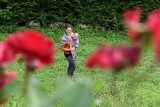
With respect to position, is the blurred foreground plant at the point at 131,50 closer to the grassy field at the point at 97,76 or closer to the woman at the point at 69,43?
the grassy field at the point at 97,76

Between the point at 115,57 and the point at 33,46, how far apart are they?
0.11m

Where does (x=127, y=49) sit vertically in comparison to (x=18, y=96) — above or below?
above

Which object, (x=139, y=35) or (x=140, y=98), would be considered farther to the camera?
(x=140, y=98)

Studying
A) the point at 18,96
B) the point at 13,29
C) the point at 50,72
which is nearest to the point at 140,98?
the point at 18,96

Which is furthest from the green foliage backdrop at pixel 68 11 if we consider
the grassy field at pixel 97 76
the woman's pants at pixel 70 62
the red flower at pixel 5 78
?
the red flower at pixel 5 78

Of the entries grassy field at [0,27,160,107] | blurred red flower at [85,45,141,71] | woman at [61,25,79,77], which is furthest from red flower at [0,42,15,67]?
woman at [61,25,79,77]

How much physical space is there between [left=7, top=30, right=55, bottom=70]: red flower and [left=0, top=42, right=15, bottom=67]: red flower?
19 millimetres

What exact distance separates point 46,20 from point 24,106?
828cm

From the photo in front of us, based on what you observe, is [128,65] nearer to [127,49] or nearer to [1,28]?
[127,49]

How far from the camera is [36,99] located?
756 mm

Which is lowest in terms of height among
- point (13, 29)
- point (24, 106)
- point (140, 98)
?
point (13, 29)

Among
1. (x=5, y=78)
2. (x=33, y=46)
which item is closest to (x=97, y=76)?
(x=5, y=78)

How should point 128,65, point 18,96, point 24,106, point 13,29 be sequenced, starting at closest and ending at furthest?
point 128,65 → point 24,106 → point 18,96 → point 13,29

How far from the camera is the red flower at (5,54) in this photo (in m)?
0.77
